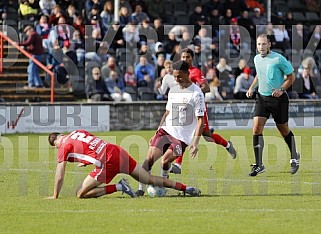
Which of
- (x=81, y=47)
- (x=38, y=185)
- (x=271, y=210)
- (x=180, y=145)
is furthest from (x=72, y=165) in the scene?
(x=81, y=47)

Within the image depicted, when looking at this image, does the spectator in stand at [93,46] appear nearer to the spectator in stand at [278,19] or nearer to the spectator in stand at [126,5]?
the spectator in stand at [126,5]

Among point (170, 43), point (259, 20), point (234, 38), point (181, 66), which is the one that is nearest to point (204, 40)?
point (170, 43)

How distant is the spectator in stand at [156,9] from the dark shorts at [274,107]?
15.4 m

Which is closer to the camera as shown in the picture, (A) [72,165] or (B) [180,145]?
(B) [180,145]

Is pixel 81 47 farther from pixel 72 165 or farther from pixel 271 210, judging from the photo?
pixel 271 210

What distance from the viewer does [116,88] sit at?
90.3ft

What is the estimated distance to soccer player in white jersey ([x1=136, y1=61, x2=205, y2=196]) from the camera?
44.9 ft

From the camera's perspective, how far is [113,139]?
23453 mm

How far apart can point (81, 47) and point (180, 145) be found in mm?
14181

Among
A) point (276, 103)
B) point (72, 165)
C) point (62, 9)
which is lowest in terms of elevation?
point (72, 165)

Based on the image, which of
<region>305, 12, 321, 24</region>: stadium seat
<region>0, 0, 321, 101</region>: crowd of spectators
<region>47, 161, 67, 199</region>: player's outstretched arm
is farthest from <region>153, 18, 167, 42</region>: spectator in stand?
<region>47, 161, 67, 199</region>: player's outstretched arm

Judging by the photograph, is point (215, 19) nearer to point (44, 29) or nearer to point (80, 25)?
point (80, 25)

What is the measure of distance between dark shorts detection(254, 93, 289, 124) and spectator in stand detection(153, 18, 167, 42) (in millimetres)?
13066

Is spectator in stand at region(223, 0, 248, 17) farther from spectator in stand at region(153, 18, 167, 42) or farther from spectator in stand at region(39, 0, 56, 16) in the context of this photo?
spectator in stand at region(39, 0, 56, 16)
